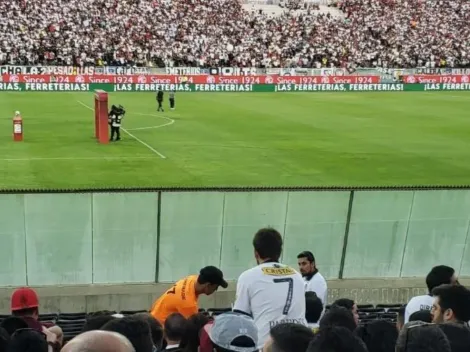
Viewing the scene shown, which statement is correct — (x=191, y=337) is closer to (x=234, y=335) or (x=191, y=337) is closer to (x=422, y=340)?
(x=234, y=335)

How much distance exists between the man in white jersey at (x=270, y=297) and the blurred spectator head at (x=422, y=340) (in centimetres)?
206

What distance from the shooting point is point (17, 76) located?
50.7m

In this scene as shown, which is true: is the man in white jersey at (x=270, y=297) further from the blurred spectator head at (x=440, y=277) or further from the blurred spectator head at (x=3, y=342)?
the blurred spectator head at (x=3, y=342)

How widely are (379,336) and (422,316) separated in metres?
1.13

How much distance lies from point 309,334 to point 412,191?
9138 mm

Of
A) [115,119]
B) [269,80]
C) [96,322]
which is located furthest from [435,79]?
[96,322]

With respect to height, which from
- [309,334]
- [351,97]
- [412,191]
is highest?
[309,334]

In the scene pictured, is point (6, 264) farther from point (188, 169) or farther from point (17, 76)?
point (17, 76)

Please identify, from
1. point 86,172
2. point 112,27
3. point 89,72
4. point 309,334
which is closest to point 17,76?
point 89,72

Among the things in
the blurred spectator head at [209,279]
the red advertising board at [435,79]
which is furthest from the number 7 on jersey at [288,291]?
the red advertising board at [435,79]

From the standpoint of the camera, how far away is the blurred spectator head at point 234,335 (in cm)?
435

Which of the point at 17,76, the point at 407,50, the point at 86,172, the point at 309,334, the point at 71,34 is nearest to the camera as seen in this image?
the point at 309,334

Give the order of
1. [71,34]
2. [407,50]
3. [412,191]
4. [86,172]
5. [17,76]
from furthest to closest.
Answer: [407,50] < [71,34] < [17,76] < [86,172] < [412,191]

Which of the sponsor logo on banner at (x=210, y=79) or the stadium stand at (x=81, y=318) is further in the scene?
the sponsor logo on banner at (x=210, y=79)
